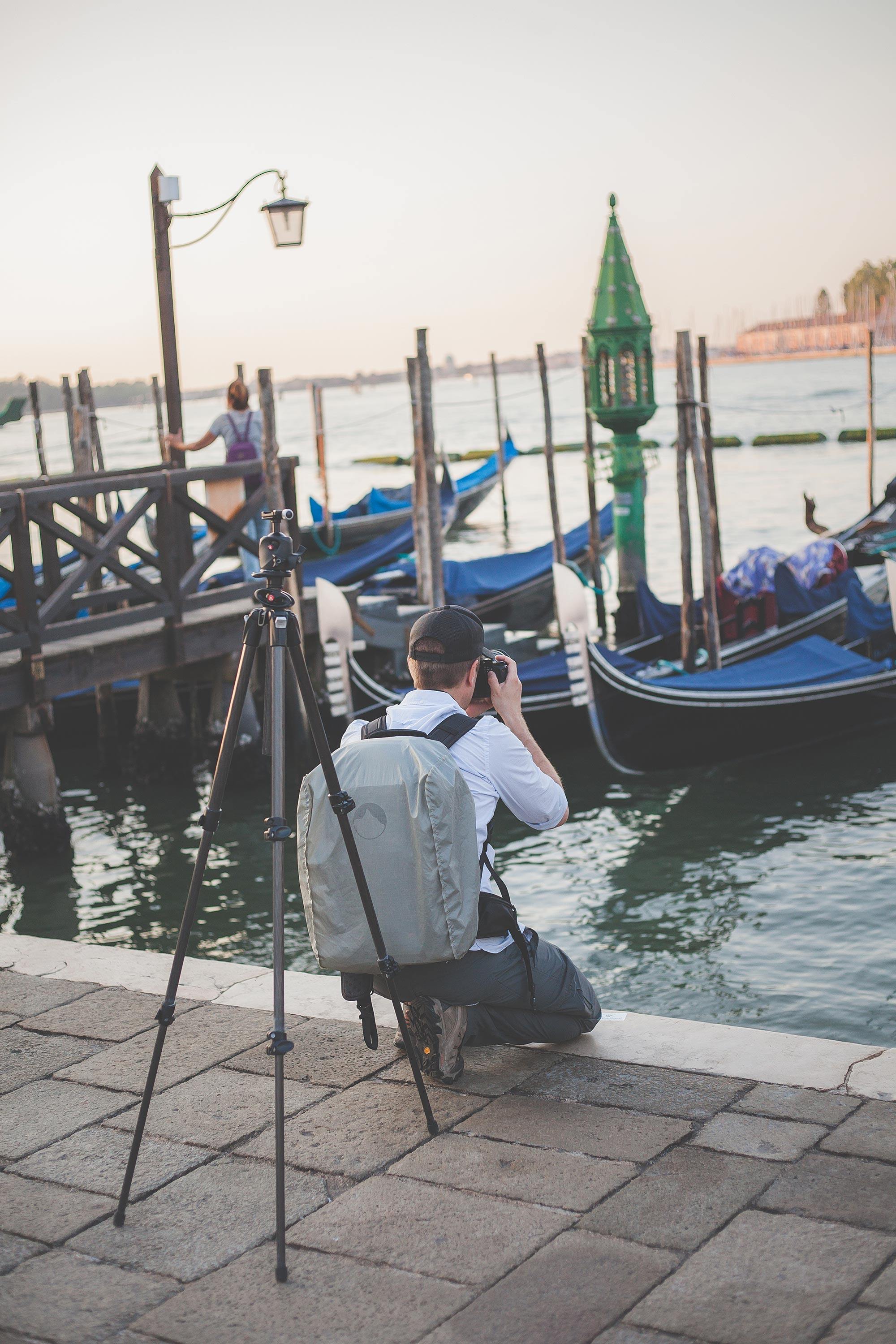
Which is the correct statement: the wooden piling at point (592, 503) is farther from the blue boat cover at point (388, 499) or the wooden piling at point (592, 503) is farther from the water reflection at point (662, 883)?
the water reflection at point (662, 883)

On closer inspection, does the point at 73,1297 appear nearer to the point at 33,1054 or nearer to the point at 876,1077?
the point at 33,1054

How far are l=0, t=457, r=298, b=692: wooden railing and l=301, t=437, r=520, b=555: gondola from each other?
140 inches

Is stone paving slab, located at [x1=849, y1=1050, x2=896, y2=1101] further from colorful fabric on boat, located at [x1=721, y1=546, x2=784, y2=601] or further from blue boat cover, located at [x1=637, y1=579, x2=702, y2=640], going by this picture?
colorful fabric on boat, located at [x1=721, y1=546, x2=784, y2=601]

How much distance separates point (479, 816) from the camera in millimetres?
2703

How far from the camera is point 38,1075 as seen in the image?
9.46 ft

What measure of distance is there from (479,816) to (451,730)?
0.65 feet

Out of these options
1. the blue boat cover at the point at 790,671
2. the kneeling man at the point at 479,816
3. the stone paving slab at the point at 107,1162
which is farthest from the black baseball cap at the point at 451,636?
the blue boat cover at the point at 790,671

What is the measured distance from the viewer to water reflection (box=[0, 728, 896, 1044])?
4855mm

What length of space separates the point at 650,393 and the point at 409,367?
2.23 m

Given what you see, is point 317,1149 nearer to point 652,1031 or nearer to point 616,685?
point 652,1031

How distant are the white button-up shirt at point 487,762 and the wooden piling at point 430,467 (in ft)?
19.6

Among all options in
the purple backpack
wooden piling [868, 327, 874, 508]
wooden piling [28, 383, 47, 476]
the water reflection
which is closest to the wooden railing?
the purple backpack

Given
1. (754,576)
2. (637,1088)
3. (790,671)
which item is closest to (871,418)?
(754,576)

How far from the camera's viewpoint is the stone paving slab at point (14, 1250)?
2143 mm
